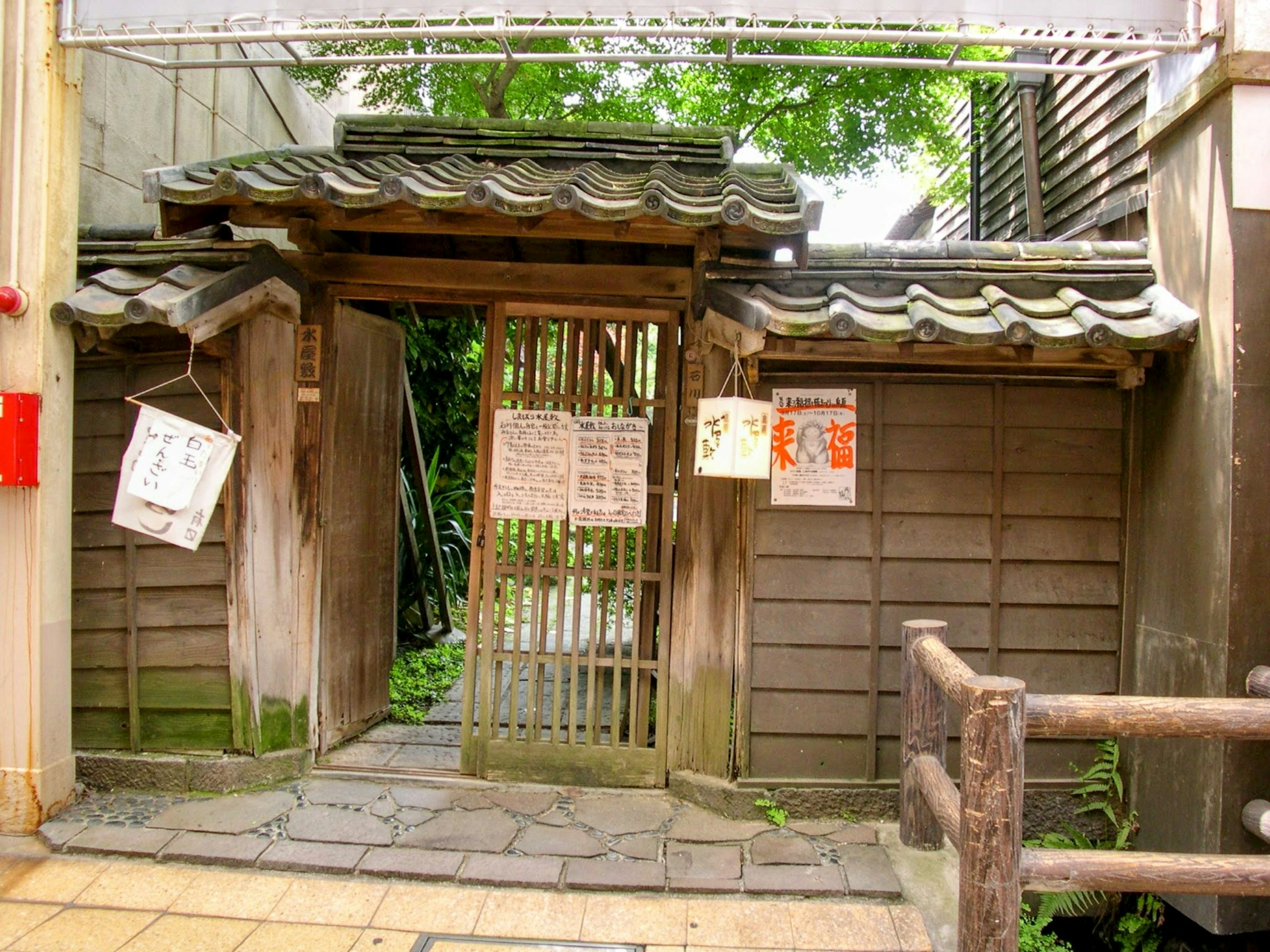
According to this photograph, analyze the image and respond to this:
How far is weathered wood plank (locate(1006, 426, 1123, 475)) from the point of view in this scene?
5.29 m

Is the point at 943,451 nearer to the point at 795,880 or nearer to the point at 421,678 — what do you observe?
the point at 795,880

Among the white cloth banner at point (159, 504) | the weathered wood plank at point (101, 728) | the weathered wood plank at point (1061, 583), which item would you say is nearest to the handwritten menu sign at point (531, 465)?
the white cloth banner at point (159, 504)

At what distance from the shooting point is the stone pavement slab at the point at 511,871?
4.47 metres

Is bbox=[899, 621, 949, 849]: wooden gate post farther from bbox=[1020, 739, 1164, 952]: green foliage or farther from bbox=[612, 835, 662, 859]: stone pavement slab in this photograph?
bbox=[612, 835, 662, 859]: stone pavement slab

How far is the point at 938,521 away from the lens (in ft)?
17.4

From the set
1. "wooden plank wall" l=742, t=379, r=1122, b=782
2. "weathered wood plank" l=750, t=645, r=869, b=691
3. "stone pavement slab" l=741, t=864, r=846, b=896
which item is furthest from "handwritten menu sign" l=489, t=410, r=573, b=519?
"stone pavement slab" l=741, t=864, r=846, b=896

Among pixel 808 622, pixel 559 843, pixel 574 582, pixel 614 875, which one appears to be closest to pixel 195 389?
pixel 574 582

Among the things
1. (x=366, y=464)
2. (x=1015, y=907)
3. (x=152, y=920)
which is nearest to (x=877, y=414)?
(x=1015, y=907)

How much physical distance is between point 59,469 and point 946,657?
521 centimetres

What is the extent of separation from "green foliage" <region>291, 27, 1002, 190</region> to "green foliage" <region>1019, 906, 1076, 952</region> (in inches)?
355

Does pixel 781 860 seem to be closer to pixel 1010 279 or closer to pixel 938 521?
pixel 938 521

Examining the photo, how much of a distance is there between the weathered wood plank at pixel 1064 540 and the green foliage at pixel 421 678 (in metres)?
5.01

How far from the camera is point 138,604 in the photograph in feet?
17.9

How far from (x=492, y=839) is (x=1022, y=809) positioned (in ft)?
9.99
